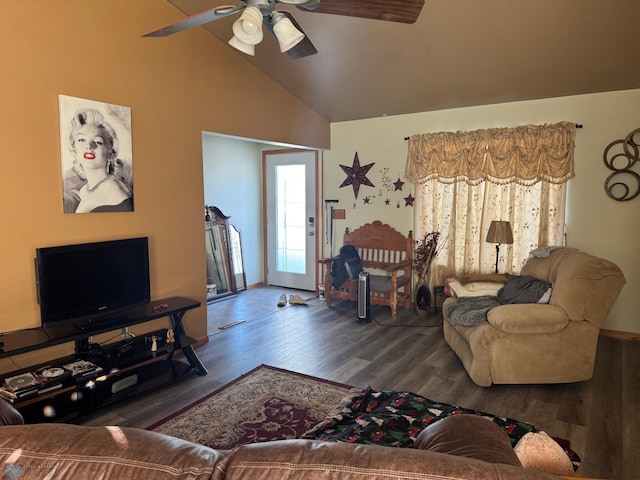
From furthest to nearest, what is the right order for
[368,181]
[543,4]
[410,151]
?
[368,181] < [410,151] < [543,4]

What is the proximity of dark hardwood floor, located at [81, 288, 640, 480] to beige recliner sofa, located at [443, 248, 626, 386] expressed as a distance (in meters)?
0.13

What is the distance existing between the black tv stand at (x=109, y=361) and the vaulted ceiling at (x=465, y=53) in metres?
2.39

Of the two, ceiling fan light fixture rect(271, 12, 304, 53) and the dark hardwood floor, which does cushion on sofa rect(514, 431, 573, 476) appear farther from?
ceiling fan light fixture rect(271, 12, 304, 53)

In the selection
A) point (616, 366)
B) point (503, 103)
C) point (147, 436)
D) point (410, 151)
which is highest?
point (503, 103)

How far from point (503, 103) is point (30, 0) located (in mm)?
4417

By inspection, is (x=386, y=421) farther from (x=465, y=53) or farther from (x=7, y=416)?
(x=465, y=53)

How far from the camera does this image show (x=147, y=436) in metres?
0.98

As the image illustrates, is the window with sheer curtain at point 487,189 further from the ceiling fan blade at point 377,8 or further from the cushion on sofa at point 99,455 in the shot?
the cushion on sofa at point 99,455

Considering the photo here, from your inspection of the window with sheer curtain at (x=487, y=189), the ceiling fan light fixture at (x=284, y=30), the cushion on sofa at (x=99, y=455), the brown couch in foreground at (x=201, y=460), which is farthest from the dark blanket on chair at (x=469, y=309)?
the cushion on sofa at (x=99, y=455)

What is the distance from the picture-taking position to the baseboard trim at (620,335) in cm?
441

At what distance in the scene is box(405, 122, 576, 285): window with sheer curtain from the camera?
4.63m

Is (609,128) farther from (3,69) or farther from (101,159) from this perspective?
(3,69)

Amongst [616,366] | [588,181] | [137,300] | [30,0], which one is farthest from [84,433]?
[588,181]

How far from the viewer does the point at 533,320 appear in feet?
10.7
